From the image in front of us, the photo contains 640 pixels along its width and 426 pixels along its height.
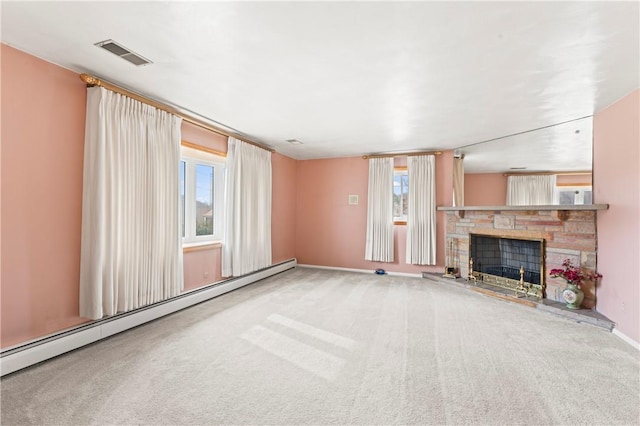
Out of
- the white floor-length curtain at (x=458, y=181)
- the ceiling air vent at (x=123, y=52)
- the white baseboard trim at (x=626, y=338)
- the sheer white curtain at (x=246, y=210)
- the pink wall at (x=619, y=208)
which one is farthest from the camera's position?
the white floor-length curtain at (x=458, y=181)

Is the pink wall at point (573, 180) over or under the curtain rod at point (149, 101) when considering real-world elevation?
under

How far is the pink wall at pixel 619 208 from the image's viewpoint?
274 cm

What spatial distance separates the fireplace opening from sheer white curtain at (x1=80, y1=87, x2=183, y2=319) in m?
4.56

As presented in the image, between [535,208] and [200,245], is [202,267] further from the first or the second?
[535,208]

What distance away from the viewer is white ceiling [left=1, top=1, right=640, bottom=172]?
5.59 ft

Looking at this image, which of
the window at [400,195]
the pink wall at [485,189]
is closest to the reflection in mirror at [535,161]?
the pink wall at [485,189]

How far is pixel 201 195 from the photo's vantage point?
162 inches

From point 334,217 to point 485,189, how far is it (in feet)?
9.38

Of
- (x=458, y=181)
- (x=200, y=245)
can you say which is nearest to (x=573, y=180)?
(x=458, y=181)

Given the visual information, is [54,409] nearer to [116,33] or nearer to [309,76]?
[116,33]

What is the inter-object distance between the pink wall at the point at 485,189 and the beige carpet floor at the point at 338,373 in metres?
1.81

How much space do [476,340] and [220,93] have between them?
138 inches

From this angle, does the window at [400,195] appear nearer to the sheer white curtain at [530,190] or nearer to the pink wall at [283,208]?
the sheer white curtain at [530,190]

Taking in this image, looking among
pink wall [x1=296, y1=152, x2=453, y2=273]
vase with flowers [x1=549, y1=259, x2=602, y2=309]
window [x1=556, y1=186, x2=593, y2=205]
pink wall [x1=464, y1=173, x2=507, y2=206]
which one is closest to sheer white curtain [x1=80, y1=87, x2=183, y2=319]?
pink wall [x1=296, y1=152, x2=453, y2=273]
